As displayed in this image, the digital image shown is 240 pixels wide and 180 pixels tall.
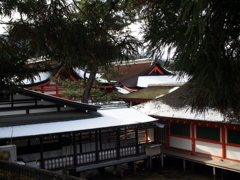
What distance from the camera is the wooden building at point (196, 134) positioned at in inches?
443

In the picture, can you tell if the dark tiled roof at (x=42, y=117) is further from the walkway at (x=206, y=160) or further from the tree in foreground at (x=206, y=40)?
the tree in foreground at (x=206, y=40)

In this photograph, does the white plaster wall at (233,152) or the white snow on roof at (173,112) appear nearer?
the white plaster wall at (233,152)

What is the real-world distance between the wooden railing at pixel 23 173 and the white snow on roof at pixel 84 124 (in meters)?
3.95

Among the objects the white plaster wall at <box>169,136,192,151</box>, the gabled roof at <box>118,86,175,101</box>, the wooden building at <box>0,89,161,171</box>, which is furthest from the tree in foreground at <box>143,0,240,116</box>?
the gabled roof at <box>118,86,175,101</box>

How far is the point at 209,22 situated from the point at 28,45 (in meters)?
3.63

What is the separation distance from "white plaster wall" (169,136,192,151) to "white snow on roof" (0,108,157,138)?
2164 mm

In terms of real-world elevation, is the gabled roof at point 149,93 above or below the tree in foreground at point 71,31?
below

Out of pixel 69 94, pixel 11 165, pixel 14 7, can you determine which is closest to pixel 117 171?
pixel 69 94

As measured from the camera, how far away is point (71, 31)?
4.98 meters

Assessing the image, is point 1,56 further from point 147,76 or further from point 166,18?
point 147,76

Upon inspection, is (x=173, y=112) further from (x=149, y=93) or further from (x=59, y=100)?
(x=149, y=93)

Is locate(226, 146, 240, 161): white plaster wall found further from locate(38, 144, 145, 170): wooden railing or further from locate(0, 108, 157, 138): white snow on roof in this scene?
locate(38, 144, 145, 170): wooden railing

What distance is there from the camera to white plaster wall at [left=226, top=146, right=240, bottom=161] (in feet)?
36.7

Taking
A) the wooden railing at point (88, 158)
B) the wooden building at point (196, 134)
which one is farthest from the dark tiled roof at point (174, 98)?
the wooden railing at point (88, 158)
